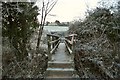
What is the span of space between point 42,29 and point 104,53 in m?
1.41

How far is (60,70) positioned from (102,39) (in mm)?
900

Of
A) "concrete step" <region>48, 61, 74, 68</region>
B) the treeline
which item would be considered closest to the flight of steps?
"concrete step" <region>48, 61, 74, 68</region>

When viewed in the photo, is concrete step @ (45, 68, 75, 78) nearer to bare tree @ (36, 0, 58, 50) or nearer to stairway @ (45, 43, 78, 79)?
stairway @ (45, 43, 78, 79)

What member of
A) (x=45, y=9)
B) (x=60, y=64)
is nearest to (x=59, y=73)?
(x=60, y=64)

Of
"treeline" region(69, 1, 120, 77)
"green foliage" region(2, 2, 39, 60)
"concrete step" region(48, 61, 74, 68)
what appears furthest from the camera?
"concrete step" region(48, 61, 74, 68)

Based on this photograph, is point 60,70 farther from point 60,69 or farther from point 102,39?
point 102,39

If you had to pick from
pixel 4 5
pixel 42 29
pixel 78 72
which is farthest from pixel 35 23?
pixel 78 72

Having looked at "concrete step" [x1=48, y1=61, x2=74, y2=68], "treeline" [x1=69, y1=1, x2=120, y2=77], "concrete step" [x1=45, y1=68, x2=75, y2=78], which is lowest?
"concrete step" [x1=45, y1=68, x2=75, y2=78]

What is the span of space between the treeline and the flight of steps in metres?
0.16

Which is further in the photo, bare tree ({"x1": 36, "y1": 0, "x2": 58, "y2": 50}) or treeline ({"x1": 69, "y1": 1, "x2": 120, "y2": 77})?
bare tree ({"x1": 36, "y1": 0, "x2": 58, "y2": 50})

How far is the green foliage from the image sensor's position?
10.6ft

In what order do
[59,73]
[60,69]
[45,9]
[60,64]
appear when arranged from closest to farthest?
[59,73], [60,69], [60,64], [45,9]

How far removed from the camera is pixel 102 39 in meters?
3.36

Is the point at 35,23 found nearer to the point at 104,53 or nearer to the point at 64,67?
the point at 64,67
